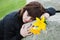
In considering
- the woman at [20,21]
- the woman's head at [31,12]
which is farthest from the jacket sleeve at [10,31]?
the woman's head at [31,12]

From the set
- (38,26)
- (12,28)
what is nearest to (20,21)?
(12,28)

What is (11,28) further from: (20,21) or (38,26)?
Answer: (38,26)

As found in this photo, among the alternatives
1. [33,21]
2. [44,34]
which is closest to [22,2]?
[33,21]

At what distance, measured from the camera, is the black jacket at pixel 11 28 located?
1298mm

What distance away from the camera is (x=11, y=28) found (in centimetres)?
130

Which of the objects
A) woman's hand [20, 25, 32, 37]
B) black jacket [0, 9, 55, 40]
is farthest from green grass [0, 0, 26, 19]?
woman's hand [20, 25, 32, 37]

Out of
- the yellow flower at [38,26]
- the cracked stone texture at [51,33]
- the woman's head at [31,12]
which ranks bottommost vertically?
the cracked stone texture at [51,33]

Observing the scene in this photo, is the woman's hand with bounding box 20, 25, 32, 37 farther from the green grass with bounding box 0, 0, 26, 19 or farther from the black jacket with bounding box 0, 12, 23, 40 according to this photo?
the green grass with bounding box 0, 0, 26, 19

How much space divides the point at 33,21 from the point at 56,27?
7.8 inches

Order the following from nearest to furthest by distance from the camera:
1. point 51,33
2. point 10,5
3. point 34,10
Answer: point 51,33, point 34,10, point 10,5

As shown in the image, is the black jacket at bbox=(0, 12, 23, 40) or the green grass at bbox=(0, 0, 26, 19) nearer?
the black jacket at bbox=(0, 12, 23, 40)

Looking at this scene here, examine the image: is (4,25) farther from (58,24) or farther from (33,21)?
(58,24)

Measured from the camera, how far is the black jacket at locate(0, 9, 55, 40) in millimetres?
1298

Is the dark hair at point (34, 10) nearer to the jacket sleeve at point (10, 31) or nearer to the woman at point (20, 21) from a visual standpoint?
the woman at point (20, 21)
